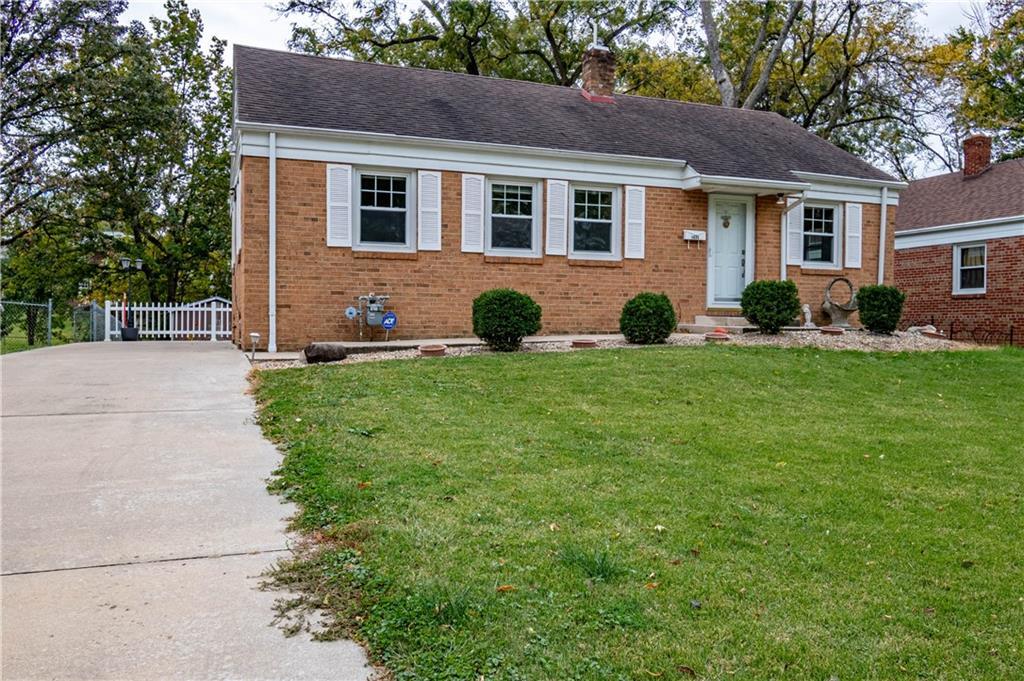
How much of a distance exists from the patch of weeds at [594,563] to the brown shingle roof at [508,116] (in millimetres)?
10017

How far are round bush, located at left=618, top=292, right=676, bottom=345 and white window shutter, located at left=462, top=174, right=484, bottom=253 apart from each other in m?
3.08

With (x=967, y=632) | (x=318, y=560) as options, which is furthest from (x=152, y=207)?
(x=967, y=632)

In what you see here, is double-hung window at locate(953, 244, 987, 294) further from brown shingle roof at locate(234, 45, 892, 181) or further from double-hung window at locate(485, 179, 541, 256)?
double-hung window at locate(485, 179, 541, 256)

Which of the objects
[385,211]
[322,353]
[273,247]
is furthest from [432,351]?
[273,247]

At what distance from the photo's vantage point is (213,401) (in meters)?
7.38

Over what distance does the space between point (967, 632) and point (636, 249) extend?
11.3 m

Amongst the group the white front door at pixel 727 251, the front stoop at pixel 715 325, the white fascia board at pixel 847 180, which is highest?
the white fascia board at pixel 847 180

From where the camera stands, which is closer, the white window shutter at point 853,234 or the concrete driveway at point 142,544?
the concrete driveway at point 142,544

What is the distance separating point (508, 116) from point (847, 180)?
24.1ft

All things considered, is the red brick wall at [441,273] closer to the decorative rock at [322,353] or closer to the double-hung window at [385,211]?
the double-hung window at [385,211]

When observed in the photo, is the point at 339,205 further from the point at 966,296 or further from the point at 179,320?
the point at 966,296

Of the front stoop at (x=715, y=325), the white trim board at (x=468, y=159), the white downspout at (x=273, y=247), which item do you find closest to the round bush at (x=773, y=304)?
the front stoop at (x=715, y=325)

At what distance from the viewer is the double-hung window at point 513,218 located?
12953 millimetres

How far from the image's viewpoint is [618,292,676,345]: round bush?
1110 cm
